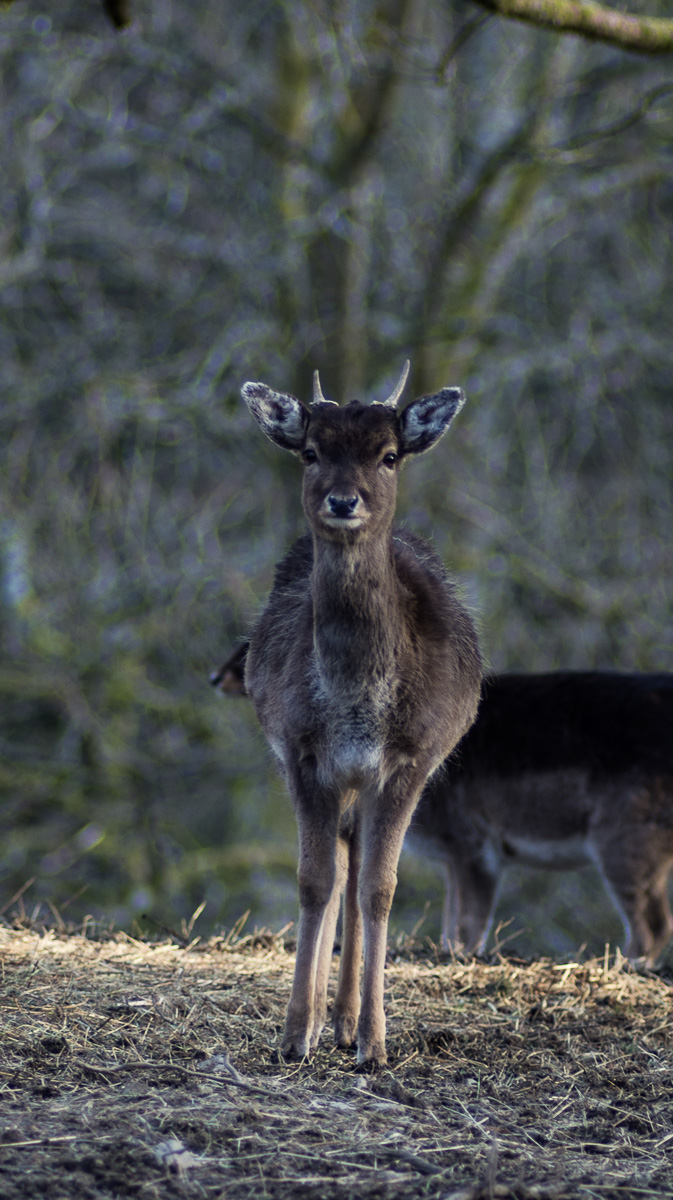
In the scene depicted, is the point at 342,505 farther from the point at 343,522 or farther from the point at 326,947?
the point at 326,947

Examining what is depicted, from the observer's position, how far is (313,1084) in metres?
4.37

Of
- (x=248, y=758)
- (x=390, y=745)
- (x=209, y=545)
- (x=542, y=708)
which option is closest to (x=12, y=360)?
(x=209, y=545)

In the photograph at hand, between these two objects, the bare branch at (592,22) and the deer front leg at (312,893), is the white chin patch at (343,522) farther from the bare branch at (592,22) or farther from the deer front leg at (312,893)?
the bare branch at (592,22)

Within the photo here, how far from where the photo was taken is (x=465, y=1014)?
17.8ft

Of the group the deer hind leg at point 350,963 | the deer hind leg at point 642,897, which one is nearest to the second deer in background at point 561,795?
the deer hind leg at point 642,897

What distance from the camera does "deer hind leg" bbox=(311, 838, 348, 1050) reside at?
4.89 metres

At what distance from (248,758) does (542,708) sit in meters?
4.41

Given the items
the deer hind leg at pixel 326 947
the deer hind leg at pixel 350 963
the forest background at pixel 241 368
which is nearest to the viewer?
the deer hind leg at pixel 326 947

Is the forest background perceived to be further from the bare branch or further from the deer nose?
the deer nose

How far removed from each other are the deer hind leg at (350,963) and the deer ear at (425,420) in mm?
1613

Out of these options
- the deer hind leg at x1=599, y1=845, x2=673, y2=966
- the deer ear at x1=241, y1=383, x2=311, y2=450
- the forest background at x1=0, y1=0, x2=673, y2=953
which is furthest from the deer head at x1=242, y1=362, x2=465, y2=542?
the forest background at x1=0, y1=0, x2=673, y2=953

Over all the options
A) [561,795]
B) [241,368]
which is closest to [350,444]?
[561,795]

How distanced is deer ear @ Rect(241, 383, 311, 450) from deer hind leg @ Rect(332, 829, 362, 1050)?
1.64 m

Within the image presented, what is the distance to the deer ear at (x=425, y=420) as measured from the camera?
516 centimetres
